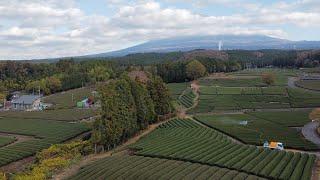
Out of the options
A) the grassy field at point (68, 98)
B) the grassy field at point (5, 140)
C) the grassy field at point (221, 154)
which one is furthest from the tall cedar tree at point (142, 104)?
the grassy field at point (68, 98)

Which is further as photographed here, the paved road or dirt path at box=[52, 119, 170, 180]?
the paved road

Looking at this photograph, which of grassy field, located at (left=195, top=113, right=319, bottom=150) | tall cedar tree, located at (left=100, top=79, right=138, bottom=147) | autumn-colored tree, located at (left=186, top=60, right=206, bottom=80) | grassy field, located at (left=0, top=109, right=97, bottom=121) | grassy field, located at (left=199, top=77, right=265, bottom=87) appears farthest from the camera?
autumn-colored tree, located at (left=186, top=60, right=206, bottom=80)

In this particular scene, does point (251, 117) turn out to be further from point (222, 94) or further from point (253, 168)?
point (253, 168)

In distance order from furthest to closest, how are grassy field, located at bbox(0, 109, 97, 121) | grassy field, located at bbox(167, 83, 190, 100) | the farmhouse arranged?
the farmhouse → grassy field, located at bbox(167, 83, 190, 100) → grassy field, located at bbox(0, 109, 97, 121)

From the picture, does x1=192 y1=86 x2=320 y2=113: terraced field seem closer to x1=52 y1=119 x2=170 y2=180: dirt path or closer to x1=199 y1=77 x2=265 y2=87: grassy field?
x1=199 y1=77 x2=265 y2=87: grassy field

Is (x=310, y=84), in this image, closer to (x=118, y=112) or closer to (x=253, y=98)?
(x=253, y=98)

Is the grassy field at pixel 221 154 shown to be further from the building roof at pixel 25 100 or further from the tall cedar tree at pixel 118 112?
the building roof at pixel 25 100

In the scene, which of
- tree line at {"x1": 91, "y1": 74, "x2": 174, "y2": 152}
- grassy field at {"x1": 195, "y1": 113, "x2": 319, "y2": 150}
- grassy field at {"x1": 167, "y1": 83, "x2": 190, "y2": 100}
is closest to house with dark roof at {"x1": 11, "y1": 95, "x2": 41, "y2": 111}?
grassy field at {"x1": 167, "y1": 83, "x2": 190, "y2": 100}

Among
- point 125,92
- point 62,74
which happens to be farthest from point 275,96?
point 62,74
